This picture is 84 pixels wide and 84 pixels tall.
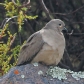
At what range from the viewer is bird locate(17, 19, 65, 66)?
609 centimetres

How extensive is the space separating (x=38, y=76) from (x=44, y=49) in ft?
2.07

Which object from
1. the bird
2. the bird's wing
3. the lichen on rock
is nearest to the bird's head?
the bird

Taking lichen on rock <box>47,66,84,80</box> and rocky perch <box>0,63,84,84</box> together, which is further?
lichen on rock <box>47,66,84,80</box>

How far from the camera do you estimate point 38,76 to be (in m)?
5.59

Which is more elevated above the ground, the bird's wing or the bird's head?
the bird's head

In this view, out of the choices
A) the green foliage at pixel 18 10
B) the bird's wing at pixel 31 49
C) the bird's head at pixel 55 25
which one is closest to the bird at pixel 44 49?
the bird's wing at pixel 31 49

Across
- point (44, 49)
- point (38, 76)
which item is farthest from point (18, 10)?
point (38, 76)

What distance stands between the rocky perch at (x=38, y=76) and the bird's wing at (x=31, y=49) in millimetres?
469

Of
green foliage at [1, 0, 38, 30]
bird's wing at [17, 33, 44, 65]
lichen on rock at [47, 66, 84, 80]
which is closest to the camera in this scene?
lichen on rock at [47, 66, 84, 80]

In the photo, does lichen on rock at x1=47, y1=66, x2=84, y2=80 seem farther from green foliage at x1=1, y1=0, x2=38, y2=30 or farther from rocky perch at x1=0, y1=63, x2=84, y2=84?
green foliage at x1=1, y1=0, x2=38, y2=30

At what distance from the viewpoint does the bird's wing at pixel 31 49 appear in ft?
20.4

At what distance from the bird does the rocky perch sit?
356mm

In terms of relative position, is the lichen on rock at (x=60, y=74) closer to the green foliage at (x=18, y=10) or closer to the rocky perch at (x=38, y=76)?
the rocky perch at (x=38, y=76)

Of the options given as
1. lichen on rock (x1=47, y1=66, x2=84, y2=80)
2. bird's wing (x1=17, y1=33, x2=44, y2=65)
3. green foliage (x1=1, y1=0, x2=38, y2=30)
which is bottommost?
lichen on rock (x1=47, y1=66, x2=84, y2=80)
